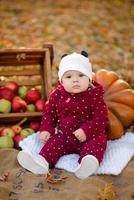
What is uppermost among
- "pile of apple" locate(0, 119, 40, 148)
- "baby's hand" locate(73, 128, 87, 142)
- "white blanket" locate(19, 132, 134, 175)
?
"baby's hand" locate(73, 128, 87, 142)

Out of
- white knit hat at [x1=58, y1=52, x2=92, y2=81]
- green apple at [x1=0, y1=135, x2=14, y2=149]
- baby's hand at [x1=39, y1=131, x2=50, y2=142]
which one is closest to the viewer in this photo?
white knit hat at [x1=58, y1=52, x2=92, y2=81]

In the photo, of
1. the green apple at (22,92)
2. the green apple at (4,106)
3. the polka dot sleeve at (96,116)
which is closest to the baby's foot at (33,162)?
the polka dot sleeve at (96,116)

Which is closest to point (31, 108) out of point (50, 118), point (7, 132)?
point (7, 132)

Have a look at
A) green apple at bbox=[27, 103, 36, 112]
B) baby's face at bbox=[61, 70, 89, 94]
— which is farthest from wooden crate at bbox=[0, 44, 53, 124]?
baby's face at bbox=[61, 70, 89, 94]

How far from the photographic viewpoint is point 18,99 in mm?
4168

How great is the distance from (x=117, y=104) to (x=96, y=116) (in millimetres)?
470

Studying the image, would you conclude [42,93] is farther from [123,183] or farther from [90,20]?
[90,20]

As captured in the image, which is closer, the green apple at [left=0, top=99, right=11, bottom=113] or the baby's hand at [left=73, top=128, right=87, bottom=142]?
the baby's hand at [left=73, top=128, right=87, bottom=142]

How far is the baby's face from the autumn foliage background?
1750 millimetres

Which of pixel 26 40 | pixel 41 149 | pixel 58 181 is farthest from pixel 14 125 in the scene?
pixel 26 40

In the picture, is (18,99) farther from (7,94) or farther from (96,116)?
(96,116)

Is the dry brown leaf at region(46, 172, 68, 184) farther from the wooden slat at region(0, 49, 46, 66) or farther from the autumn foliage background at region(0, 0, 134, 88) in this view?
the autumn foliage background at region(0, 0, 134, 88)

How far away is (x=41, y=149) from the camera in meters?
3.51

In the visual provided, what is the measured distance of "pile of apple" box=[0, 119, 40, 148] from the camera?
3.81 m
